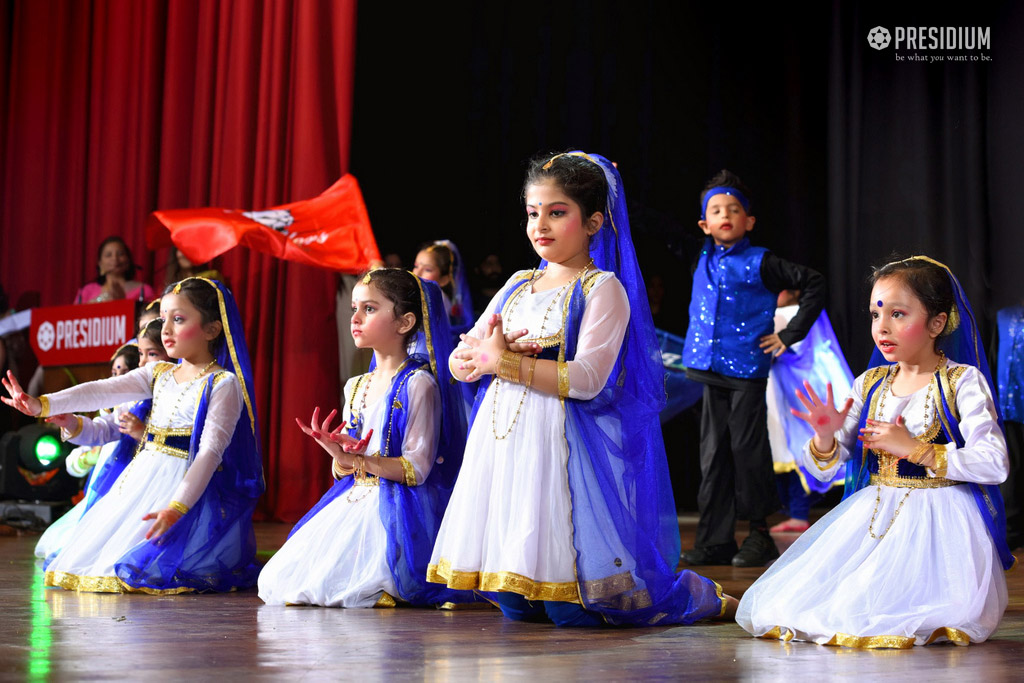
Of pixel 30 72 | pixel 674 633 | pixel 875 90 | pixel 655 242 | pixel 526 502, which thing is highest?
pixel 30 72

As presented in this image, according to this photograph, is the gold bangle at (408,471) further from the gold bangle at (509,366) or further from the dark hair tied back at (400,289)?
the gold bangle at (509,366)

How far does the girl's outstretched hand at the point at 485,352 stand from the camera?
258 centimetres

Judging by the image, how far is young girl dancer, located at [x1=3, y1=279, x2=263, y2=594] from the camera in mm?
3168

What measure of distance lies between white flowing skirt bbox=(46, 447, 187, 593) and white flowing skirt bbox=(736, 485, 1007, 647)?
1726 millimetres

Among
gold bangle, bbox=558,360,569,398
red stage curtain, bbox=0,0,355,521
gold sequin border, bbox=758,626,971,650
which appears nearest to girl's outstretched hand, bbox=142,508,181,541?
gold bangle, bbox=558,360,569,398

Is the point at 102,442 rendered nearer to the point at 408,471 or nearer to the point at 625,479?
the point at 408,471

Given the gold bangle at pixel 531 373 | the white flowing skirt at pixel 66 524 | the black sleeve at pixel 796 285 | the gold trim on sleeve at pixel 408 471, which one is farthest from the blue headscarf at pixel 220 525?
the black sleeve at pixel 796 285

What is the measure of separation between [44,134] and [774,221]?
4.67 metres

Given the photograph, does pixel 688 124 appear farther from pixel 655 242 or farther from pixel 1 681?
pixel 1 681

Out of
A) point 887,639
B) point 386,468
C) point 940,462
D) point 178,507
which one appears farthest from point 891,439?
point 178,507

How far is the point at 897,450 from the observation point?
2.51 metres

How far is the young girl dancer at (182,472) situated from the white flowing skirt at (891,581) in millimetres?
1572

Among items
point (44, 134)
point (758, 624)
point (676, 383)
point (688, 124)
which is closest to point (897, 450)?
point (758, 624)

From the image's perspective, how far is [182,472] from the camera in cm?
339
